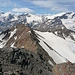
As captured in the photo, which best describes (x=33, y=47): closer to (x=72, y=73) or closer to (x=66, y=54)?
(x=66, y=54)

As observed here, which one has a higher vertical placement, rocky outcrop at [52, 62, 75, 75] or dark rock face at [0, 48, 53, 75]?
rocky outcrop at [52, 62, 75, 75]

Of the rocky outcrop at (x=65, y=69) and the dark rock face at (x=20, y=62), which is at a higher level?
the rocky outcrop at (x=65, y=69)

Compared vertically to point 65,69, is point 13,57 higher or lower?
lower

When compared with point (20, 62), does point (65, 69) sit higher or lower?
higher

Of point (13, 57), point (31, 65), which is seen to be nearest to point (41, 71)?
point (31, 65)

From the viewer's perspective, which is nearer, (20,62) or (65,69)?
(65,69)

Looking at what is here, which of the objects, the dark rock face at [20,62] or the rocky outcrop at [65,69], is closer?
the rocky outcrop at [65,69]

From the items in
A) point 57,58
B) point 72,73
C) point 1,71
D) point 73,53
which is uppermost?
point 72,73

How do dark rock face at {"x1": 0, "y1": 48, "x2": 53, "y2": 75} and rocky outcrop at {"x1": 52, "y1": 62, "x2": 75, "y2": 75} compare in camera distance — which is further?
dark rock face at {"x1": 0, "y1": 48, "x2": 53, "y2": 75}

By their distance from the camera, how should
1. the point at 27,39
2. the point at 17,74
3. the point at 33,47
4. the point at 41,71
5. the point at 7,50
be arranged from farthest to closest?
1. the point at 27,39
2. the point at 33,47
3. the point at 7,50
4. the point at 41,71
5. the point at 17,74

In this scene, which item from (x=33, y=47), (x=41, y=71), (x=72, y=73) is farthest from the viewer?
(x=33, y=47)

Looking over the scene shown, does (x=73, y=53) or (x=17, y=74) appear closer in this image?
(x=17, y=74)
